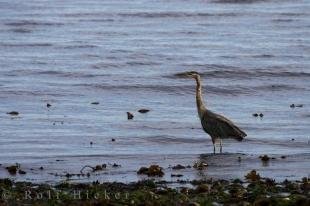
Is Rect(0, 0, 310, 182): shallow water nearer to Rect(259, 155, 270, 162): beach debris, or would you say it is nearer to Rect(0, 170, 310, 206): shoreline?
Rect(259, 155, 270, 162): beach debris

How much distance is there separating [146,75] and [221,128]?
9132mm

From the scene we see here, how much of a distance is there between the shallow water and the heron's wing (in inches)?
9.3

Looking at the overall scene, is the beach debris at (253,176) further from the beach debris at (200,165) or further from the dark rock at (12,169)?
the dark rock at (12,169)

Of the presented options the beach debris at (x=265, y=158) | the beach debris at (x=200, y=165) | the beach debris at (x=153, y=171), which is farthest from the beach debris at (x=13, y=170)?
the beach debris at (x=265, y=158)

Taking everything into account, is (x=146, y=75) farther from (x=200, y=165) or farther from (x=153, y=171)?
(x=153, y=171)

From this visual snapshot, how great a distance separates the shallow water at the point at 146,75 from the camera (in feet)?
53.3

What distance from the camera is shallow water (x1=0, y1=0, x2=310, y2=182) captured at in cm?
1625

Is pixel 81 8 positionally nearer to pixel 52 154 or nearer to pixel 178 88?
pixel 178 88

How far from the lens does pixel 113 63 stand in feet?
88.7

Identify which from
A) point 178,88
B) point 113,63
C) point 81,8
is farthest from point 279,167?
point 81,8

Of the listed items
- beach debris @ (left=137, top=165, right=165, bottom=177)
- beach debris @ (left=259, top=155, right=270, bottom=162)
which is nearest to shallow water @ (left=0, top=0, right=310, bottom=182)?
beach debris @ (left=259, top=155, right=270, bottom=162)

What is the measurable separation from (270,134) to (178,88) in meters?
6.21

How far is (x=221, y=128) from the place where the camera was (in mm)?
16016

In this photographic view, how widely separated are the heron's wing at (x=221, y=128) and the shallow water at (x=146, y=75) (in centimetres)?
24
